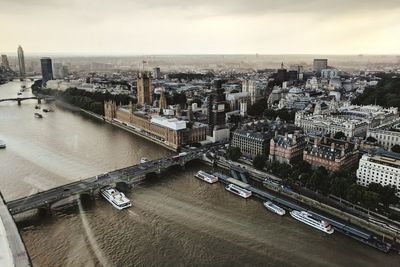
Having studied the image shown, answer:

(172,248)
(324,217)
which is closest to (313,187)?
(324,217)

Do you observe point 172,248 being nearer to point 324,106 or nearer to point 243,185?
point 243,185

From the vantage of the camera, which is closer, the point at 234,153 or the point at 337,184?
the point at 337,184

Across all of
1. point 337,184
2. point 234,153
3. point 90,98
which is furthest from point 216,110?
point 90,98

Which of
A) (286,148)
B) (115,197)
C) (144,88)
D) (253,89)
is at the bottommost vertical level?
(115,197)

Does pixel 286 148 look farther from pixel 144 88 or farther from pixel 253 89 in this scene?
pixel 253 89

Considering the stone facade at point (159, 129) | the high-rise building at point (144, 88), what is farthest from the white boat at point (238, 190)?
the high-rise building at point (144, 88)

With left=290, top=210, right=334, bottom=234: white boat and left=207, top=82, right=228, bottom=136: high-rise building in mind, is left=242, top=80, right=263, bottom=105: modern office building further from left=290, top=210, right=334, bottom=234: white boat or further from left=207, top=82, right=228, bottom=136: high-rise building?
left=290, top=210, right=334, bottom=234: white boat

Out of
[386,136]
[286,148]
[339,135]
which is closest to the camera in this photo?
[286,148]

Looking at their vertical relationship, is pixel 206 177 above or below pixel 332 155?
below
